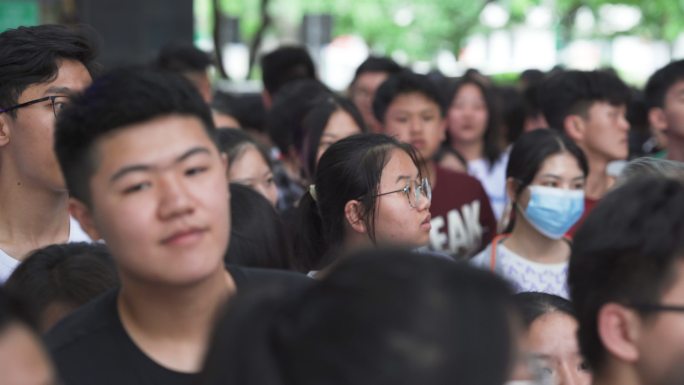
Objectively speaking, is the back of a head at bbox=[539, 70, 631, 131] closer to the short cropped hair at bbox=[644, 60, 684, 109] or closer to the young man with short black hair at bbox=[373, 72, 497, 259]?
the short cropped hair at bbox=[644, 60, 684, 109]

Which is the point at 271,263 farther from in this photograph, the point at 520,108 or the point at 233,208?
the point at 520,108

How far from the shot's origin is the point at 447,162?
845 centimetres

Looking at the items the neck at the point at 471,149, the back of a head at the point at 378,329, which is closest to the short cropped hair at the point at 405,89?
the neck at the point at 471,149

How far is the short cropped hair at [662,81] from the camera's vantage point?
7977mm

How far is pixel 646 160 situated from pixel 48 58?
95.3 inches

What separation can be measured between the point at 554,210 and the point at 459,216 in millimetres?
727

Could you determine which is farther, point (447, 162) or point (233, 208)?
point (447, 162)

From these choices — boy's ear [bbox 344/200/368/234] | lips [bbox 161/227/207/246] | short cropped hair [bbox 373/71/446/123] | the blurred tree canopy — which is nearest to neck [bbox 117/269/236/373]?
lips [bbox 161/227/207/246]

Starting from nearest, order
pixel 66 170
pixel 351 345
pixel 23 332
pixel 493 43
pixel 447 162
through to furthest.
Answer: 1. pixel 351 345
2. pixel 23 332
3. pixel 66 170
4. pixel 447 162
5. pixel 493 43

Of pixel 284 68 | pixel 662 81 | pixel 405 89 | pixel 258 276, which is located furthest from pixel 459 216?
pixel 284 68

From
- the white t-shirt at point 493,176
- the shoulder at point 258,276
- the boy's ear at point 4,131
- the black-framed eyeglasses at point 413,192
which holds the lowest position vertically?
the white t-shirt at point 493,176

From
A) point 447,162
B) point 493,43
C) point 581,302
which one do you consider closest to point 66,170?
point 581,302

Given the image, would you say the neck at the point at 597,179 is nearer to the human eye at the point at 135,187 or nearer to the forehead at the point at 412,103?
the forehead at the point at 412,103

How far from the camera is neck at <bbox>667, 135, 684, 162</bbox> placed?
749 centimetres
